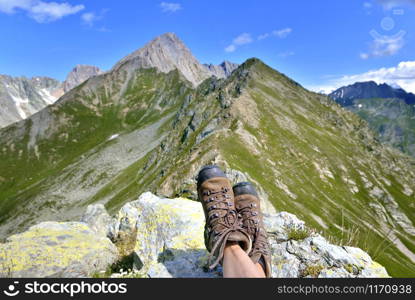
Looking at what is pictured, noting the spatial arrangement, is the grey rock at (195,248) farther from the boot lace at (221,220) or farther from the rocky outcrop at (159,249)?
the boot lace at (221,220)

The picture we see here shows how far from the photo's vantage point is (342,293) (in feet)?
16.9

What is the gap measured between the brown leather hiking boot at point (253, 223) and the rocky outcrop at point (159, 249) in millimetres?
818

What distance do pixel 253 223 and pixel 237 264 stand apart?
1409 millimetres

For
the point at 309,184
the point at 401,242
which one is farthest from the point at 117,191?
the point at 401,242

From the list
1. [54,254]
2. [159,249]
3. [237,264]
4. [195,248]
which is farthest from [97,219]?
[237,264]

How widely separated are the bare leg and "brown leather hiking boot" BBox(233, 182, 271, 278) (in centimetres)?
19

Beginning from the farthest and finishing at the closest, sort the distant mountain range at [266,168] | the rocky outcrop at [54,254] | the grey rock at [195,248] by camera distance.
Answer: the distant mountain range at [266,168] < the rocky outcrop at [54,254] < the grey rock at [195,248]

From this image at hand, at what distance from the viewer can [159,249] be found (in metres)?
8.29

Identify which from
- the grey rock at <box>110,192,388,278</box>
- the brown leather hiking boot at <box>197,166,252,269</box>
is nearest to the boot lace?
the brown leather hiking boot at <box>197,166,252,269</box>

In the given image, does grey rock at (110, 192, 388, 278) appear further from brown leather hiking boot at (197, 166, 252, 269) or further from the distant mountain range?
brown leather hiking boot at (197, 166, 252, 269)

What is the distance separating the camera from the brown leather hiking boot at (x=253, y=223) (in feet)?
19.7

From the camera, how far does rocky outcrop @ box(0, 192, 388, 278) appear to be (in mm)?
6520

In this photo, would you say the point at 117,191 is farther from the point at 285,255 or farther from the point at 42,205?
the point at 285,255

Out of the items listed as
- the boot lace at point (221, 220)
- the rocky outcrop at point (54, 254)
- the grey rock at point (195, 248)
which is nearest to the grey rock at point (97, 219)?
the grey rock at point (195, 248)
